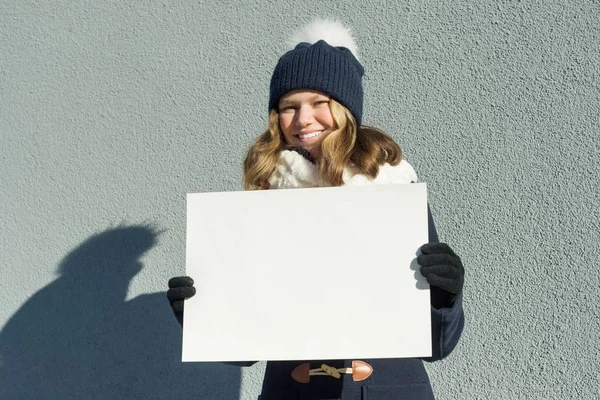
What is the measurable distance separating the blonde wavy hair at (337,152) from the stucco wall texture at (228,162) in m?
0.55

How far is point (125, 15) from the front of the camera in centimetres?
209

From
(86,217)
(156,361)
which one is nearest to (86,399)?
(156,361)

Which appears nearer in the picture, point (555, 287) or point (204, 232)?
point (204, 232)

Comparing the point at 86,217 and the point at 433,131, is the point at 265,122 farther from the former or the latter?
the point at 86,217

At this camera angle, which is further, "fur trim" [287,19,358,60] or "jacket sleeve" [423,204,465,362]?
"fur trim" [287,19,358,60]

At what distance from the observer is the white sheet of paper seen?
97cm

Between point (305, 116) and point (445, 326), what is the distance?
49 cm

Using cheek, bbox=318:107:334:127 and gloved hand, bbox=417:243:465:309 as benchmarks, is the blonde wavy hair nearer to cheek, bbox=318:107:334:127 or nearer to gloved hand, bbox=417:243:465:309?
cheek, bbox=318:107:334:127

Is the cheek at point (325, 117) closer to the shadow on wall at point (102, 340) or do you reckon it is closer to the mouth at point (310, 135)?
the mouth at point (310, 135)

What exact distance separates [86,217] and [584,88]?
1712mm

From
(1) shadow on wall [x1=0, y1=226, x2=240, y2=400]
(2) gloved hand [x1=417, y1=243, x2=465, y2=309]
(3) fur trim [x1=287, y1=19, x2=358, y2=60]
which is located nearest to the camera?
(2) gloved hand [x1=417, y1=243, x2=465, y2=309]

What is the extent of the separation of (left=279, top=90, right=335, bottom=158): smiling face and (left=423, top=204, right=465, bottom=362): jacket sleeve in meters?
0.30

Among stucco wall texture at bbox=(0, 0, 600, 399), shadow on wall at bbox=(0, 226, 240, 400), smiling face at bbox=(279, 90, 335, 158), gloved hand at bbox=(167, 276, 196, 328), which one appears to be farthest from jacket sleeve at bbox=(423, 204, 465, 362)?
shadow on wall at bbox=(0, 226, 240, 400)

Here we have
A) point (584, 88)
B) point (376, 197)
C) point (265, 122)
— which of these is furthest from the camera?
point (265, 122)
